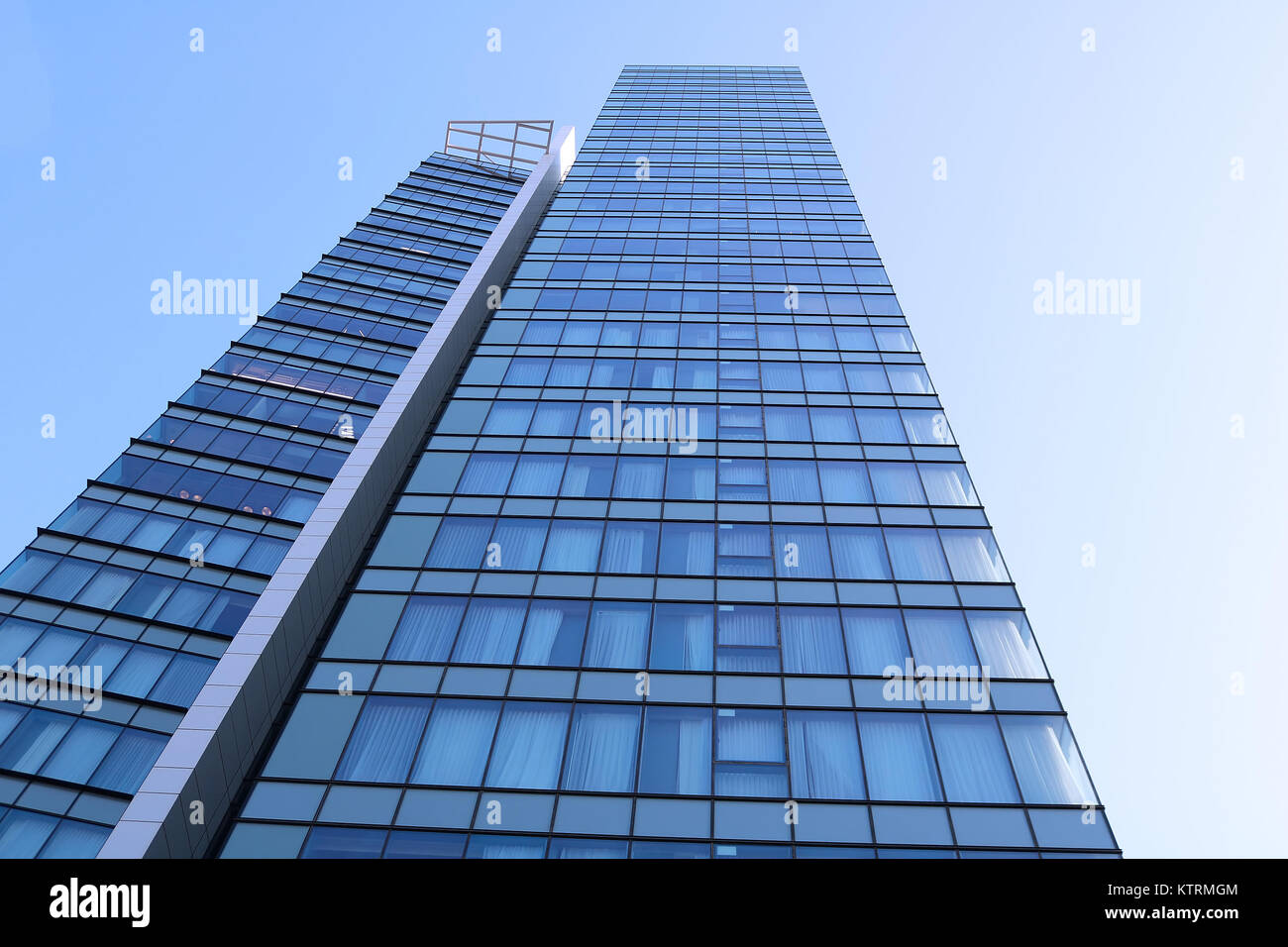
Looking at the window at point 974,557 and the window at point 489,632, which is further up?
the window at point 974,557

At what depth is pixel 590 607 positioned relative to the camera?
23.6 m

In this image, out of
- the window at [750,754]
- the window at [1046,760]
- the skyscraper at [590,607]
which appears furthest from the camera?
the window at [750,754]

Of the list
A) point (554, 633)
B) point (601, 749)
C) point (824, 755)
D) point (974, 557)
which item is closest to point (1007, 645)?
point (974, 557)

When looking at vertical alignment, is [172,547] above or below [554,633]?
below

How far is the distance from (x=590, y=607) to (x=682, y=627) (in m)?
2.28

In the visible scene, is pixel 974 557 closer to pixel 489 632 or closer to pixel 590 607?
pixel 590 607

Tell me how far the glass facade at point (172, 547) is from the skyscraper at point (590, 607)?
151 millimetres

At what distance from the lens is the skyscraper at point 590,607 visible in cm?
1873

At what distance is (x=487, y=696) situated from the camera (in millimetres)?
21219

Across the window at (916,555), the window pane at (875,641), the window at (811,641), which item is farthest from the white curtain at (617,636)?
the window at (916,555)

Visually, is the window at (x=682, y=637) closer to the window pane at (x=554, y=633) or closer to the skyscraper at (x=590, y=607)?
the skyscraper at (x=590, y=607)

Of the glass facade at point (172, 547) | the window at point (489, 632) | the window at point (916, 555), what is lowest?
the glass facade at point (172, 547)

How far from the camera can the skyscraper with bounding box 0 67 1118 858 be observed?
18.7 meters

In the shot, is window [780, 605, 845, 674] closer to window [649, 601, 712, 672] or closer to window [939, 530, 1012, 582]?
window [649, 601, 712, 672]
